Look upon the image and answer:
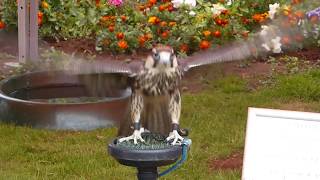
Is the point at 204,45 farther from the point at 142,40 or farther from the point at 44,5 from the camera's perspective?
the point at 44,5

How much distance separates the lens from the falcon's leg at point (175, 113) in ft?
9.69

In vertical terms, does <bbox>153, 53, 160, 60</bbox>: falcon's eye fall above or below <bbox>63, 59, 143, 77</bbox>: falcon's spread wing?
above

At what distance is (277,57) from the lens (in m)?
7.73

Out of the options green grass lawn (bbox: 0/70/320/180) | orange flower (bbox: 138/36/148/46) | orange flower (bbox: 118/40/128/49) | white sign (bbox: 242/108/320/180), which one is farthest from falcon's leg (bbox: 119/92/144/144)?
orange flower (bbox: 138/36/148/46)

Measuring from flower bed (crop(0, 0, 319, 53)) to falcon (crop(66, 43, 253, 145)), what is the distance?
397 cm

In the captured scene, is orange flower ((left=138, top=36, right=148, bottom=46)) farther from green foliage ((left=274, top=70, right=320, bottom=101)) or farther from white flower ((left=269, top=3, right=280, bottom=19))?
green foliage ((left=274, top=70, right=320, bottom=101))

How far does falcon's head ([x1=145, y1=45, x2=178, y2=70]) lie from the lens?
109 inches

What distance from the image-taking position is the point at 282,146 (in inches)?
124

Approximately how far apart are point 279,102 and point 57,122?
2.03m

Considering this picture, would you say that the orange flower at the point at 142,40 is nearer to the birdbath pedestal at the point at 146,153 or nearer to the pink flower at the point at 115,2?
the pink flower at the point at 115,2

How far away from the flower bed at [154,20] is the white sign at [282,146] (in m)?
3.96

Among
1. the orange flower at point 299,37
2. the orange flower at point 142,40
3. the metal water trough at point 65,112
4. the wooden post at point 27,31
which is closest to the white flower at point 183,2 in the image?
the orange flower at point 142,40

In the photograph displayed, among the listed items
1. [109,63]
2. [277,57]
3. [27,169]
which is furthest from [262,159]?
[277,57]

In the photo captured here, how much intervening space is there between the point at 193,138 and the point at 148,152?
264 centimetres
